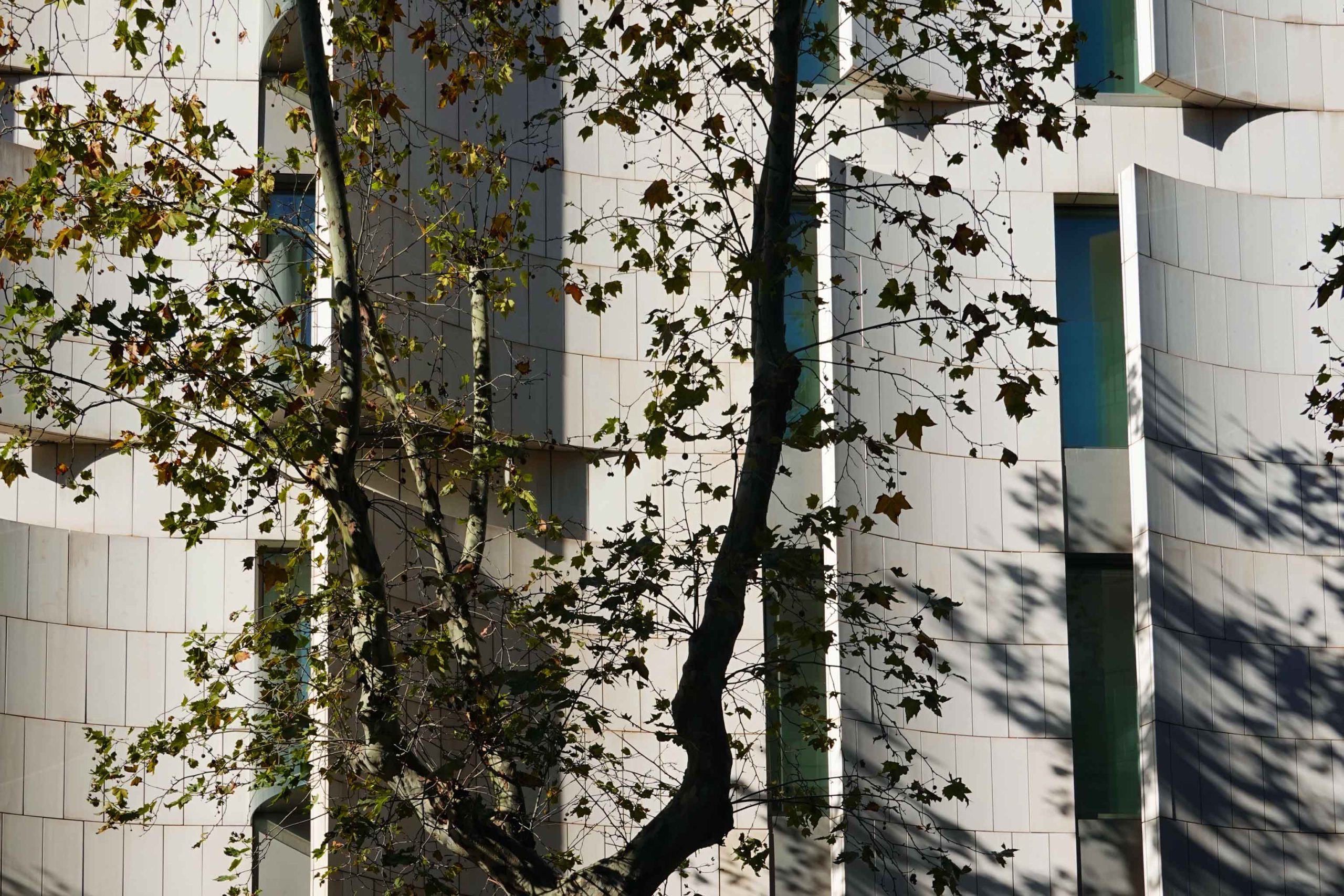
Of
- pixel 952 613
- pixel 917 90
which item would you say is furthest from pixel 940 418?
pixel 917 90

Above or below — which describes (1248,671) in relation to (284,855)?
above

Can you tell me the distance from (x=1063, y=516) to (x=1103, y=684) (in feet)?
4.56

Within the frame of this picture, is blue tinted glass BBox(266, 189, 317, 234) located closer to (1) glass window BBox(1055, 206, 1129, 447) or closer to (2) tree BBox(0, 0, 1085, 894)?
(2) tree BBox(0, 0, 1085, 894)

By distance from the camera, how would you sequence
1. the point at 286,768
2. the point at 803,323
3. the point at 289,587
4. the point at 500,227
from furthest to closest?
the point at 803,323
the point at 289,587
the point at 500,227
the point at 286,768

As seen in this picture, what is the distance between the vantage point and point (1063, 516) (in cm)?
1261

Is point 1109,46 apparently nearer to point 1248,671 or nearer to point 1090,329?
point 1090,329

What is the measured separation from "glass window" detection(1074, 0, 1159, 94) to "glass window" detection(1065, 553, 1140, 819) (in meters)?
4.14

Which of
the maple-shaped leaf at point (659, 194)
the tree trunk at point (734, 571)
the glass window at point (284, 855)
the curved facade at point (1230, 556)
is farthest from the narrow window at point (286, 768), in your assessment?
the curved facade at point (1230, 556)

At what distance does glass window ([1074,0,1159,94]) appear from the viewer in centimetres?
1370

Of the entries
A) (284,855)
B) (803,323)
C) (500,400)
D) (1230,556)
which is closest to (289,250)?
(500,400)

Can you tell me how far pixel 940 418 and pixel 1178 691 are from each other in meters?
2.75

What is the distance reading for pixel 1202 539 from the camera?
12.4 m

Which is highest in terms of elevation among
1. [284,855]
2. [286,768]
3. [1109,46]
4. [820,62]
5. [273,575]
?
[1109,46]

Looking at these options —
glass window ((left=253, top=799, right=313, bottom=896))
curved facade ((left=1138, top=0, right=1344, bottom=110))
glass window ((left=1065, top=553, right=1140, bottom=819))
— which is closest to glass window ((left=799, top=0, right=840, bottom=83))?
curved facade ((left=1138, top=0, right=1344, bottom=110))
